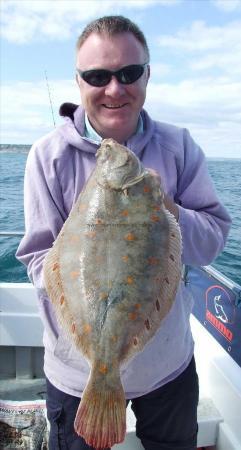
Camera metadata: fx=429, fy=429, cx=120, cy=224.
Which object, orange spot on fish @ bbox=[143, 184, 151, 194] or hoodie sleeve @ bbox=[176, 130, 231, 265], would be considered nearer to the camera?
orange spot on fish @ bbox=[143, 184, 151, 194]

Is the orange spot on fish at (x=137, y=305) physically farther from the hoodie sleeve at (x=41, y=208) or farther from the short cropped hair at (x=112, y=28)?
the short cropped hair at (x=112, y=28)

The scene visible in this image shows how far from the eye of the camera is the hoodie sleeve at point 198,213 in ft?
7.40

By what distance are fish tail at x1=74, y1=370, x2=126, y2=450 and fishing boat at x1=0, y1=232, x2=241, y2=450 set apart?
4.50ft

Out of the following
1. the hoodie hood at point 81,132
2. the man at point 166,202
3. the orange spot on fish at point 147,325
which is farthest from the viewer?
the hoodie hood at point 81,132

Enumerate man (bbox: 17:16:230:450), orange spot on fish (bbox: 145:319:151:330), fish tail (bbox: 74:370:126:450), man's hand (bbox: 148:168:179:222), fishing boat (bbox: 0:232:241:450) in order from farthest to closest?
fishing boat (bbox: 0:232:241:450) < man (bbox: 17:16:230:450) < man's hand (bbox: 148:168:179:222) < orange spot on fish (bbox: 145:319:151:330) < fish tail (bbox: 74:370:126:450)

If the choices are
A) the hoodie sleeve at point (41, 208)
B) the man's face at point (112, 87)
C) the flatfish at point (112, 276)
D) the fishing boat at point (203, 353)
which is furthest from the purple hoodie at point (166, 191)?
the fishing boat at point (203, 353)

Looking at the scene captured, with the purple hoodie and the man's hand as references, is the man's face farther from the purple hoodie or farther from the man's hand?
the man's hand

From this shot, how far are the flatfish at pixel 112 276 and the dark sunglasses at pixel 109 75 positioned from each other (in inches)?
16.3

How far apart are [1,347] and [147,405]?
2776 millimetres

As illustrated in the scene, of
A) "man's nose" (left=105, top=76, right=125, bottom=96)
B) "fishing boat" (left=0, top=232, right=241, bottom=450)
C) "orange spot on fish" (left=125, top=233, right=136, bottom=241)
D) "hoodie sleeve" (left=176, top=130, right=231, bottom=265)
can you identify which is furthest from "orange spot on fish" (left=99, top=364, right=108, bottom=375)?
"fishing boat" (left=0, top=232, right=241, bottom=450)

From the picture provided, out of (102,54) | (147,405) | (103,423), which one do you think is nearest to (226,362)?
(147,405)

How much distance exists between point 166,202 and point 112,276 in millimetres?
468

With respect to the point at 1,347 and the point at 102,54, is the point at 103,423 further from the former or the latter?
the point at 1,347

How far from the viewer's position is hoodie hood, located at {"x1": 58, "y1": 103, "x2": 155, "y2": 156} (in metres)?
2.43
